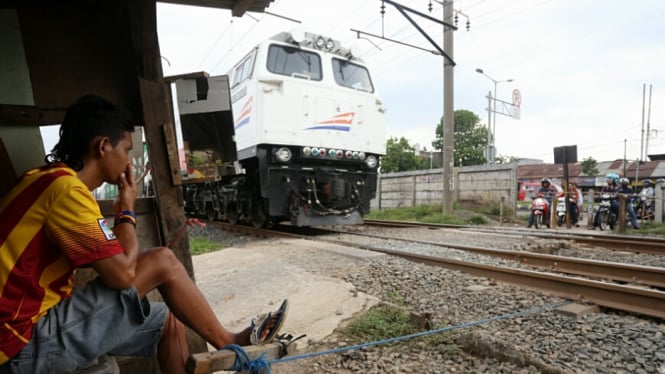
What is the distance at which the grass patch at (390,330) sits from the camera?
9.52 feet

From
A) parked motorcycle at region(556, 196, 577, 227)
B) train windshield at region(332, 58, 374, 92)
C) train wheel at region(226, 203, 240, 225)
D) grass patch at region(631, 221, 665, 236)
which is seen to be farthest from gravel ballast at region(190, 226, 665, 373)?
parked motorcycle at region(556, 196, 577, 227)

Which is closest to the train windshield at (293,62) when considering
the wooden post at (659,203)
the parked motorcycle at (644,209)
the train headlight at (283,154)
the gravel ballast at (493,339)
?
the train headlight at (283,154)

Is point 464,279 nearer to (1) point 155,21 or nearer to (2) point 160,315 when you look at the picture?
(2) point 160,315

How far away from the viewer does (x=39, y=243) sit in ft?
4.90

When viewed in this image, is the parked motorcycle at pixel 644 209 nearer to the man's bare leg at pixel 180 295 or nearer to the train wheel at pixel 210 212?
the train wheel at pixel 210 212


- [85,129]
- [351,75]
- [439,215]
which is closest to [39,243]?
[85,129]

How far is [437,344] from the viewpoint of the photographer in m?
2.89

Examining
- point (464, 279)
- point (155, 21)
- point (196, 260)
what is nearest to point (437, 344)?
point (464, 279)

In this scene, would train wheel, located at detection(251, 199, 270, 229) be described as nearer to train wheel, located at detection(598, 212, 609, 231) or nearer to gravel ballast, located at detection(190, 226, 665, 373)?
gravel ballast, located at detection(190, 226, 665, 373)

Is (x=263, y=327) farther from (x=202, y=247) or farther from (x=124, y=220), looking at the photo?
(x=202, y=247)

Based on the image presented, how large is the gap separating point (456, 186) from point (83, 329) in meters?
14.6

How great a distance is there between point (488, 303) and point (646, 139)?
141 feet

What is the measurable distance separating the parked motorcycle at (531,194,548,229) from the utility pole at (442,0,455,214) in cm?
232

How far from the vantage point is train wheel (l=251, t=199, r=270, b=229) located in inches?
349
